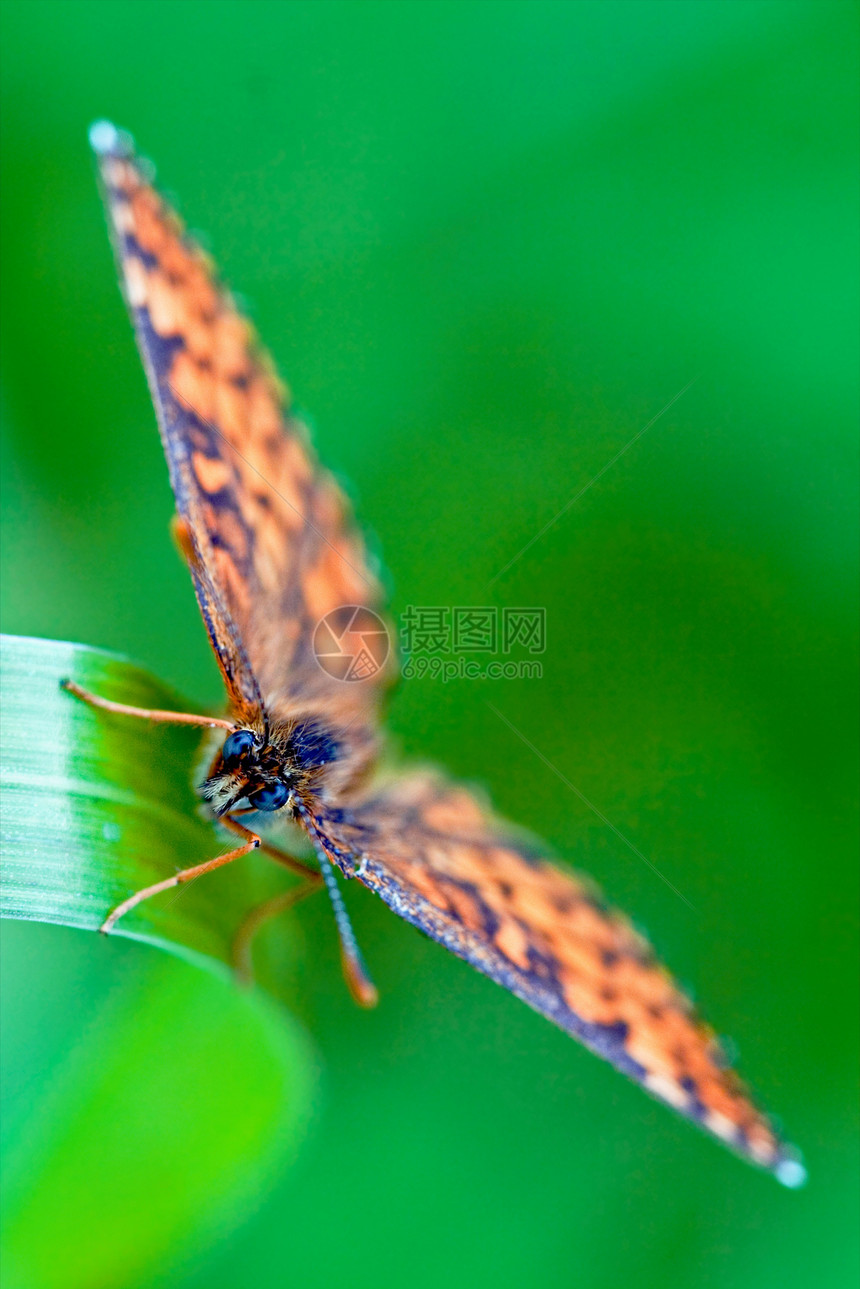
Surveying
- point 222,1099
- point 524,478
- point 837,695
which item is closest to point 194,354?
point 524,478

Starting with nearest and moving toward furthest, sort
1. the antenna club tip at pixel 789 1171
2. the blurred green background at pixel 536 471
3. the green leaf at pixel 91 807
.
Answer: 1. the green leaf at pixel 91 807
2. the antenna club tip at pixel 789 1171
3. the blurred green background at pixel 536 471

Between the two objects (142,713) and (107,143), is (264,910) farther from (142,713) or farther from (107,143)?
(107,143)

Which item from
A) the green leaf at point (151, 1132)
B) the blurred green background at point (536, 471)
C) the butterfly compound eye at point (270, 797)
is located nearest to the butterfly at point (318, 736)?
the butterfly compound eye at point (270, 797)

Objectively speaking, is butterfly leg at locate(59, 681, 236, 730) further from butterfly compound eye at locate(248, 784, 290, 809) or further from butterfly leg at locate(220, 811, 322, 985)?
butterfly leg at locate(220, 811, 322, 985)

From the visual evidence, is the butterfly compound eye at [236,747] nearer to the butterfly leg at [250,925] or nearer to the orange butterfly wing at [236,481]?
the orange butterfly wing at [236,481]

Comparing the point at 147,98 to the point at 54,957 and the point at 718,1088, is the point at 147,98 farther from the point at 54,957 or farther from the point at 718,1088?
the point at 718,1088

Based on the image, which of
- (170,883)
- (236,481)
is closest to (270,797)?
(170,883)
